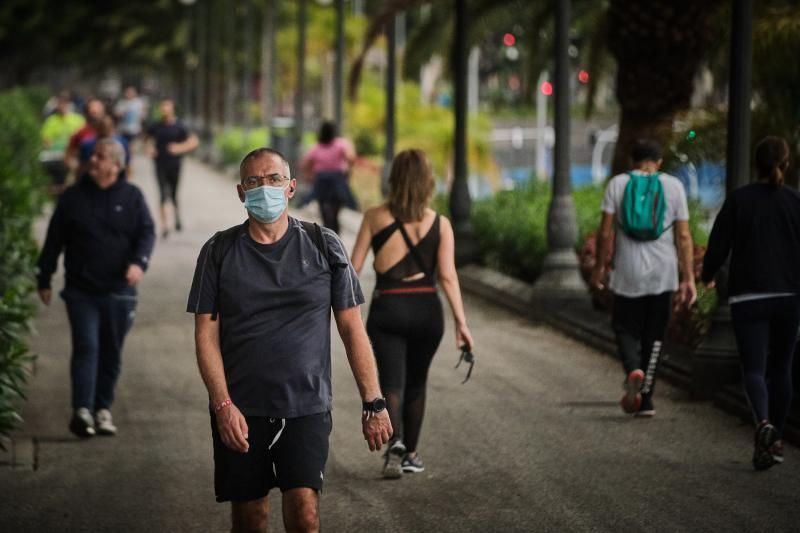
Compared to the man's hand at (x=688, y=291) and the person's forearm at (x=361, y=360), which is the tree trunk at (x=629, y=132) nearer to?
the man's hand at (x=688, y=291)

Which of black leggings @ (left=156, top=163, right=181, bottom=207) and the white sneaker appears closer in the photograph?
the white sneaker

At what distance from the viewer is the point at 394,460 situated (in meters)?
9.20

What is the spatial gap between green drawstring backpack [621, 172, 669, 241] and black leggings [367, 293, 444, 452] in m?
2.16

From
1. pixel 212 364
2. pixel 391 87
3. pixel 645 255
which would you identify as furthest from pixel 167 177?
pixel 212 364

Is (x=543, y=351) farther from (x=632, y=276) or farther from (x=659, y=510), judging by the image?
(x=659, y=510)

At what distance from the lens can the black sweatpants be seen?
11.0 metres

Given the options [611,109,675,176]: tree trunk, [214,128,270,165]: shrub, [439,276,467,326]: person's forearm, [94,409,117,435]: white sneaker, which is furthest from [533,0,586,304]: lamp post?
[214,128,270,165]: shrub

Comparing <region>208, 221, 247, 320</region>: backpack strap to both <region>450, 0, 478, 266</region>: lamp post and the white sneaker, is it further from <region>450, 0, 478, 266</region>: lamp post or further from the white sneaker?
<region>450, 0, 478, 266</region>: lamp post

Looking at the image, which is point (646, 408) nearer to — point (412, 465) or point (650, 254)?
point (650, 254)

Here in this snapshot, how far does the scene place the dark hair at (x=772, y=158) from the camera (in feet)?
30.5

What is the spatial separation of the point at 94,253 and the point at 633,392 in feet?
11.2

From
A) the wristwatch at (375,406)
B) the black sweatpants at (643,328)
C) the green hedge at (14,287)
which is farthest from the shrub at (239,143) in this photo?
the wristwatch at (375,406)

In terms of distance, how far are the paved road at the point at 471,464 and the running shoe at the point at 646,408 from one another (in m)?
0.08

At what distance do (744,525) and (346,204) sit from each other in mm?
13296
